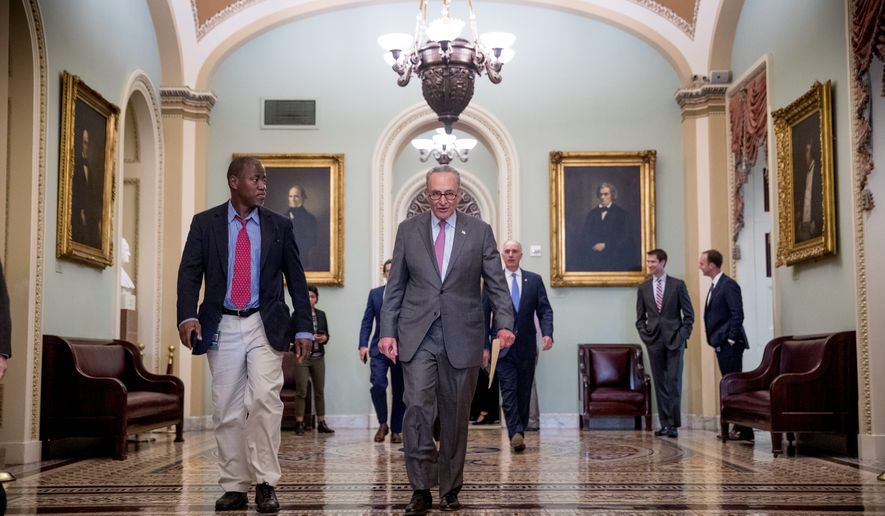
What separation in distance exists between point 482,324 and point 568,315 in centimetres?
659

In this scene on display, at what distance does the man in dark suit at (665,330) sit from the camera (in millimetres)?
9570

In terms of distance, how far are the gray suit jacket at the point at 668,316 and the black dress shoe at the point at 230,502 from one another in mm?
5841

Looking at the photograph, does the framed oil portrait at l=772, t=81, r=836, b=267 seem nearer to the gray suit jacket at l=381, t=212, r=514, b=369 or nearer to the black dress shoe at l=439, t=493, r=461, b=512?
the gray suit jacket at l=381, t=212, r=514, b=369

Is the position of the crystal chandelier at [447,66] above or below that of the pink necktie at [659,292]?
above

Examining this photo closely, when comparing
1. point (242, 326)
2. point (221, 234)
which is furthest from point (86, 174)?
point (242, 326)

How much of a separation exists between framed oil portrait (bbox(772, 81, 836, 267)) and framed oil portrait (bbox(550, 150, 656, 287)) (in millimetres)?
2158

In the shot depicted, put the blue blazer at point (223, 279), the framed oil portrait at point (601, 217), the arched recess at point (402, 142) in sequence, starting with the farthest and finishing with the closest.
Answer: the arched recess at point (402, 142) → the framed oil portrait at point (601, 217) → the blue blazer at point (223, 279)

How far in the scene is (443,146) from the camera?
14.7 metres

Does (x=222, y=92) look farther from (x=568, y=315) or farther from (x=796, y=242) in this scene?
(x=796, y=242)

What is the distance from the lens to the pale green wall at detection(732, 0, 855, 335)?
7.79 m

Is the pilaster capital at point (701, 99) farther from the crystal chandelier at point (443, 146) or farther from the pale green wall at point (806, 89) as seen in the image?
the crystal chandelier at point (443, 146)

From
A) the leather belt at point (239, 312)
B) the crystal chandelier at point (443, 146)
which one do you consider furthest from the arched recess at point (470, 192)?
the leather belt at point (239, 312)

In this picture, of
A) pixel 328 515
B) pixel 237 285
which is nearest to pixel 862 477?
pixel 328 515

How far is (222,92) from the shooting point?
37.4ft
